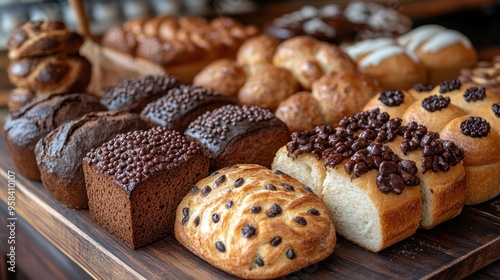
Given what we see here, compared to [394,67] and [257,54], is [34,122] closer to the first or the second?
[257,54]

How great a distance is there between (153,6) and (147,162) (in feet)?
15.5

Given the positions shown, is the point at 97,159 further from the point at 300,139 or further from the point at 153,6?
the point at 153,6

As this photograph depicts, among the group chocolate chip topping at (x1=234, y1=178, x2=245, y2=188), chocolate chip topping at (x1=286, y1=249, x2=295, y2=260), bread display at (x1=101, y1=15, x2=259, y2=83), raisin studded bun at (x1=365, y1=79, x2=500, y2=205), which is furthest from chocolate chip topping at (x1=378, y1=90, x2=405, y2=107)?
bread display at (x1=101, y1=15, x2=259, y2=83)

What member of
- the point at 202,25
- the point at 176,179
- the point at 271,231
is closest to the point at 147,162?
the point at 176,179

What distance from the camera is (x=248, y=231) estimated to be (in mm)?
1979

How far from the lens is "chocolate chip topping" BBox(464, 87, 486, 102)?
110 inches

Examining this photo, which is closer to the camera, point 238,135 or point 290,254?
point 290,254

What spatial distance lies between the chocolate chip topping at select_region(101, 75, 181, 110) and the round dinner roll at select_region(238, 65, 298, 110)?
1.45 ft

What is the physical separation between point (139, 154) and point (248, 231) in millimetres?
650

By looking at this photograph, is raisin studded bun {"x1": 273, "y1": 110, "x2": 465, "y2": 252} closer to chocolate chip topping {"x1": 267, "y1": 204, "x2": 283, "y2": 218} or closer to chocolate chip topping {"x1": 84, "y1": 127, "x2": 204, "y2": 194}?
chocolate chip topping {"x1": 267, "y1": 204, "x2": 283, "y2": 218}

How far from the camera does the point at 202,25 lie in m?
5.29

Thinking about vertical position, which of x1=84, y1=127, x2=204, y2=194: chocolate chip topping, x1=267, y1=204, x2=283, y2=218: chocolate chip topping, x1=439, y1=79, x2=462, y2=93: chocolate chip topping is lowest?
x1=267, y1=204, x2=283, y2=218: chocolate chip topping

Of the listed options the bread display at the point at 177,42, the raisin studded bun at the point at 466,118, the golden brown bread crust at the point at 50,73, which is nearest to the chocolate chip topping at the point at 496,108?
the raisin studded bun at the point at 466,118

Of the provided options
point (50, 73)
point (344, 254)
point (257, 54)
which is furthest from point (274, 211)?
point (257, 54)
